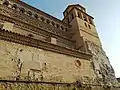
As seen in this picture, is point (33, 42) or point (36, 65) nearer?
point (36, 65)

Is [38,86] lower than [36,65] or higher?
lower

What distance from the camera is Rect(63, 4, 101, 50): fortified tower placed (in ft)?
45.7

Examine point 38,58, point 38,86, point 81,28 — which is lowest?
point 38,86

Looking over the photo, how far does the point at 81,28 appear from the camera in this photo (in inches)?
598

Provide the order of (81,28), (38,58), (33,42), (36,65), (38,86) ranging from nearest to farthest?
(38,86)
(36,65)
(38,58)
(33,42)
(81,28)

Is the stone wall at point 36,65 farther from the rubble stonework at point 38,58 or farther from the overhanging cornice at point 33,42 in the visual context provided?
the overhanging cornice at point 33,42

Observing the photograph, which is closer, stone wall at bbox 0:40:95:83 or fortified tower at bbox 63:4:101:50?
stone wall at bbox 0:40:95:83

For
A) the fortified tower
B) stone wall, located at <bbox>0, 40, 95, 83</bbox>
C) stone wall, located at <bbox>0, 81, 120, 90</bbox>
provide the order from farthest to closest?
the fortified tower
stone wall, located at <bbox>0, 40, 95, 83</bbox>
stone wall, located at <bbox>0, 81, 120, 90</bbox>

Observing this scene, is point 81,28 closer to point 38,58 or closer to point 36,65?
point 38,58

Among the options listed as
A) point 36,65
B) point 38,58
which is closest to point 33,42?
point 38,58

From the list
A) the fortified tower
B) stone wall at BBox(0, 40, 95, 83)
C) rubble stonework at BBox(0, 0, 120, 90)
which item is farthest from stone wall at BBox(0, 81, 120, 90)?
the fortified tower

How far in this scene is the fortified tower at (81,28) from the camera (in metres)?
13.9

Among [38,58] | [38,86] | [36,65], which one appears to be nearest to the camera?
[38,86]

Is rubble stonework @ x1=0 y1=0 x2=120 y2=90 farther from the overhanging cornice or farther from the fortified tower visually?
the fortified tower
